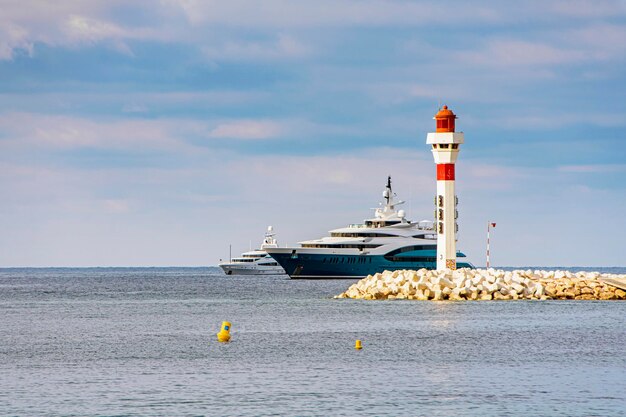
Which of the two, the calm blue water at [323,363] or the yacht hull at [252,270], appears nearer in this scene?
the calm blue water at [323,363]

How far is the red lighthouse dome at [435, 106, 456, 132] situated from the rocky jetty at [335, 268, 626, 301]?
9.38 metres

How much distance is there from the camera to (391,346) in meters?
41.8

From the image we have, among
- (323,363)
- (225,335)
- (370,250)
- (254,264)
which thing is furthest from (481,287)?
(254,264)

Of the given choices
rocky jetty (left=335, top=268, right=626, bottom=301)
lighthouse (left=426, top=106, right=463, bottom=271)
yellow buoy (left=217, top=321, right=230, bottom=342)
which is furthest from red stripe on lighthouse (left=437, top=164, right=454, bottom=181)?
yellow buoy (left=217, top=321, right=230, bottom=342)

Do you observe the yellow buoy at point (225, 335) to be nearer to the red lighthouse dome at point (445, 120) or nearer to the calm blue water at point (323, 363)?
the calm blue water at point (323, 363)

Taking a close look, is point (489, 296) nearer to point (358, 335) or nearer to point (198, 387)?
point (358, 335)

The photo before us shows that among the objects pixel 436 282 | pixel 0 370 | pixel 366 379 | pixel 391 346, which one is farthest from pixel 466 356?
pixel 436 282

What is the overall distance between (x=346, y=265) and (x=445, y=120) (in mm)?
43069

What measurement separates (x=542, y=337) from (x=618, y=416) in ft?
65.7

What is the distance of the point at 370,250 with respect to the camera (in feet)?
377

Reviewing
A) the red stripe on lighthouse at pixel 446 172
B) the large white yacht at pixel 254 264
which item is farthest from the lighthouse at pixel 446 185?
the large white yacht at pixel 254 264

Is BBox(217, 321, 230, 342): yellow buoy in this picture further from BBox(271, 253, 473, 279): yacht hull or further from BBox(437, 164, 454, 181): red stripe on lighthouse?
BBox(271, 253, 473, 279): yacht hull

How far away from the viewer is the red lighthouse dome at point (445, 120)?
243 feet

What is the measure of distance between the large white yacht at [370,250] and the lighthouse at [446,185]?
4015cm
